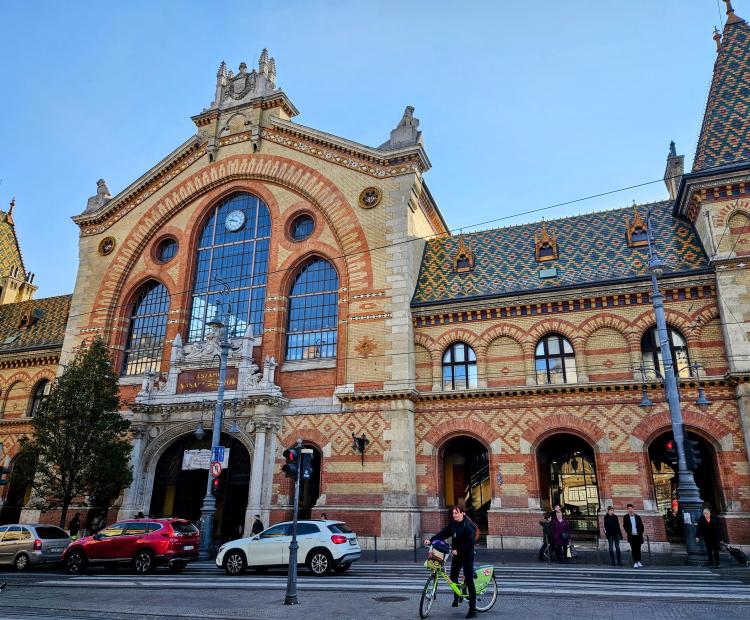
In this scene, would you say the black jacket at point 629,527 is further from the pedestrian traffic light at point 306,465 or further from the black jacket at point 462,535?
the pedestrian traffic light at point 306,465

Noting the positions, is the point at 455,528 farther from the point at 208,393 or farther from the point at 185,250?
the point at 185,250

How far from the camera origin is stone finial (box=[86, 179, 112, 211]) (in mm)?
35875

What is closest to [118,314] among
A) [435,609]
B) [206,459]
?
[206,459]

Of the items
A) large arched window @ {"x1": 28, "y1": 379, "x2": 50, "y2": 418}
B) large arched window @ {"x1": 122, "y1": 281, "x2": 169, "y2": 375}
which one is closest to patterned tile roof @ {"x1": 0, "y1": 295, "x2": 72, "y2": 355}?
large arched window @ {"x1": 28, "y1": 379, "x2": 50, "y2": 418}

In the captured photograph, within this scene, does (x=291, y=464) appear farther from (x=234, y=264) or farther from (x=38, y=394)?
(x=38, y=394)

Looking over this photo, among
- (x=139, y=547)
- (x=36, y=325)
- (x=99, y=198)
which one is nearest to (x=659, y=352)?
(x=139, y=547)

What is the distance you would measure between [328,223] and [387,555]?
1586 cm

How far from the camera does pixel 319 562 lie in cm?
1669

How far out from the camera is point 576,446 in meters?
25.5

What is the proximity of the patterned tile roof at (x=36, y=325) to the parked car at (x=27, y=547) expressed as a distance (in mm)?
16272

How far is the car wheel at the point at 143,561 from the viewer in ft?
59.7

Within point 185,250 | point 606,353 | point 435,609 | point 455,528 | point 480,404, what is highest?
point 185,250

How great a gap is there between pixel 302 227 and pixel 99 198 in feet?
47.2

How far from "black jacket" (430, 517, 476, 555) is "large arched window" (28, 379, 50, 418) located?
104 ft
